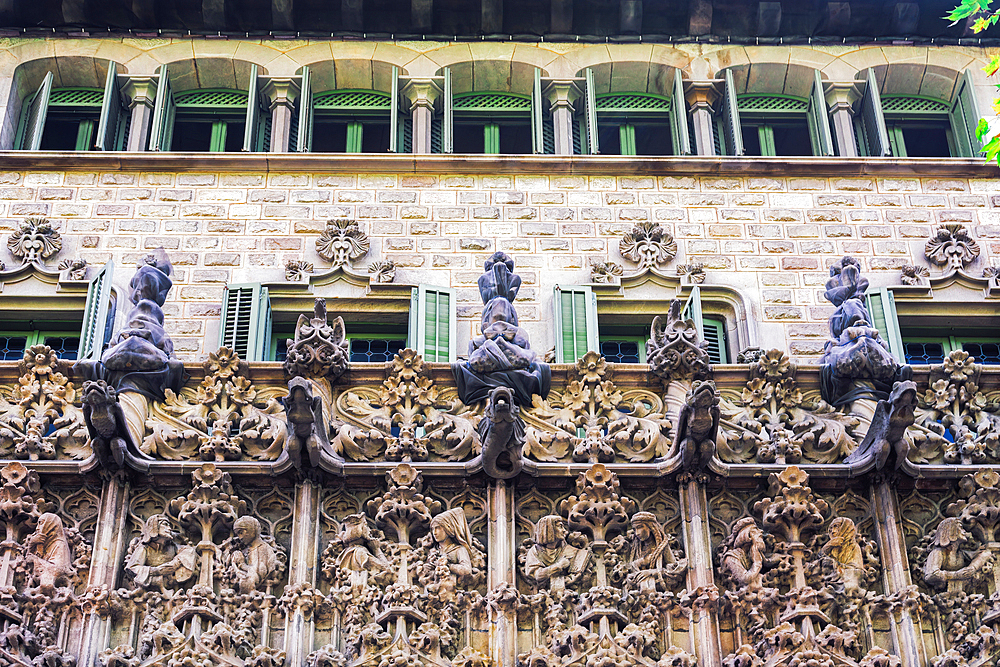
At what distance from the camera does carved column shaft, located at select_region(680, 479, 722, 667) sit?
14.0m

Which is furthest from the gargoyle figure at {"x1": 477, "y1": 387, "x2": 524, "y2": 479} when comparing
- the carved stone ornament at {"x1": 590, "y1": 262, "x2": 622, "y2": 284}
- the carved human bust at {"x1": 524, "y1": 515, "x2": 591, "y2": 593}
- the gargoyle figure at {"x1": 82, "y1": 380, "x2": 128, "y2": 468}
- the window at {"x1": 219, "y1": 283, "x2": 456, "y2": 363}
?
the carved stone ornament at {"x1": 590, "y1": 262, "x2": 622, "y2": 284}

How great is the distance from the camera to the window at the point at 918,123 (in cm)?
2261

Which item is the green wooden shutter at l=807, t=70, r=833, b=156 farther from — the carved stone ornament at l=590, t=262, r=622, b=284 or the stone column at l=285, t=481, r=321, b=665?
the stone column at l=285, t=481, r=321, b=665

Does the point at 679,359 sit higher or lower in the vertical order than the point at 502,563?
higher

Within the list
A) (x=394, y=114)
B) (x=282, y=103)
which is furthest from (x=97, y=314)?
(x=394, y=114)

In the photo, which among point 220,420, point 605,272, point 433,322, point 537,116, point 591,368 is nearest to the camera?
point 220,420

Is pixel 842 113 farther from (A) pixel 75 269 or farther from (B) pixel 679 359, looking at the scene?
(A) pixel 75 269

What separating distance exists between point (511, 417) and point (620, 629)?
2.14 meters

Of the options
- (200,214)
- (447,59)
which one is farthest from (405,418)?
(447,59)

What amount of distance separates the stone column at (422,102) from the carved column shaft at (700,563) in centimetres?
886

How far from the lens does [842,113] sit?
899 inches

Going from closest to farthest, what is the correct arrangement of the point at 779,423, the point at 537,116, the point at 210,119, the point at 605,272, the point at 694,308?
the point at 779,423 → the point at 694,308 → the point at 605,272 → the point at 537,116 → the point at 210,119

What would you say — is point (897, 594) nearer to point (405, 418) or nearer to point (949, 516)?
point (949, 516)

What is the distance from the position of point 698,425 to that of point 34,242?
9.92 metres
